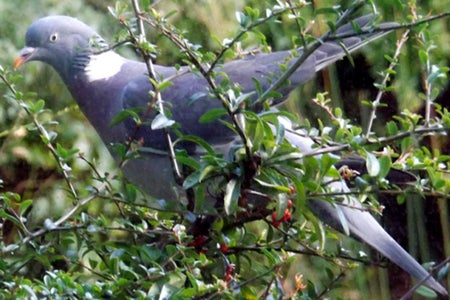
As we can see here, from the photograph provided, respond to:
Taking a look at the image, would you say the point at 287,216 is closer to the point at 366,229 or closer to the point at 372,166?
the point at 372,166

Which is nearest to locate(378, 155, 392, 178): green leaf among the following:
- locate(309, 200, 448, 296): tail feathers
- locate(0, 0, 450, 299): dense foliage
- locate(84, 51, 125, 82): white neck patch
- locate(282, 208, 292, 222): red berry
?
locate(0, 0, 450, 299): dense foliage

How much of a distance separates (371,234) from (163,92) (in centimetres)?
51

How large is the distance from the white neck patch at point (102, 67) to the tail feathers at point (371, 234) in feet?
2.10

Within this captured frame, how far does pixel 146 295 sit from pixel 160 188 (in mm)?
675

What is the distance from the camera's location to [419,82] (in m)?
2.84

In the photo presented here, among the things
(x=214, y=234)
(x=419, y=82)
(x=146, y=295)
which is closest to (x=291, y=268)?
(x=419, y=82)

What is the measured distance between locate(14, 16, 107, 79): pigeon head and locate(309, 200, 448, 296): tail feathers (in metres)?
0.70

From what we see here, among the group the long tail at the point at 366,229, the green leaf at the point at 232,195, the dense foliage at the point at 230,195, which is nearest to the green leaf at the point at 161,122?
the dense foliage at the point at 230,195

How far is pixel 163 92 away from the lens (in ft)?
6.09

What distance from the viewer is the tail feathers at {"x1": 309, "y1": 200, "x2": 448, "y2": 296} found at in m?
1.60

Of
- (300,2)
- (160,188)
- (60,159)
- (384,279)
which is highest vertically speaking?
(300,2)

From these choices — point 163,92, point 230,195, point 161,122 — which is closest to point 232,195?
point 230,195

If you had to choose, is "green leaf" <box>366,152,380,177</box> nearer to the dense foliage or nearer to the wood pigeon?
the dense foliage

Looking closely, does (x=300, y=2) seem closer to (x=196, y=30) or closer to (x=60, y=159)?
(x=60, y=159)
